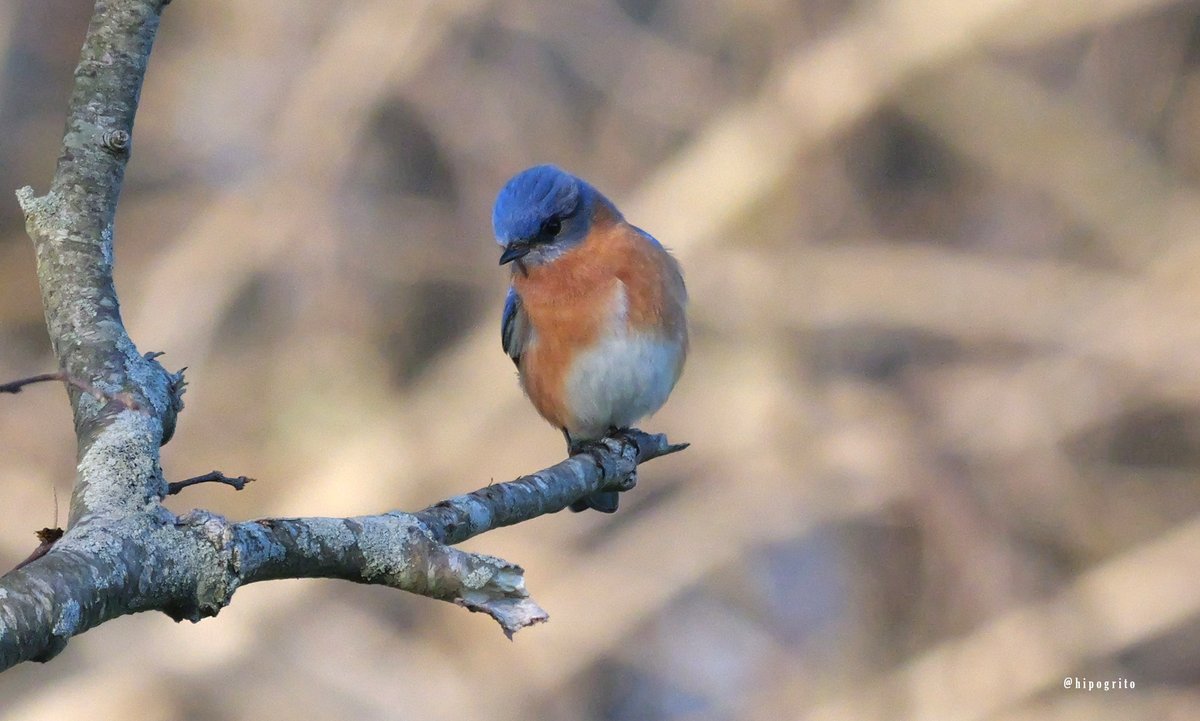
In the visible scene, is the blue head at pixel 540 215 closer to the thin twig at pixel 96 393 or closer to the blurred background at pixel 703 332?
the thin twig at pixel 96 393

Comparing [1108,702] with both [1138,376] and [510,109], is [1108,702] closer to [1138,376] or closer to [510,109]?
[1138,376]

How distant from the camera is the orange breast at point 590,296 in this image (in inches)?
153

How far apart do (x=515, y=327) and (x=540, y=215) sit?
63cm

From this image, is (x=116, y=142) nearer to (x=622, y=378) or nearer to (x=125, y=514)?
(x=125, y=514)

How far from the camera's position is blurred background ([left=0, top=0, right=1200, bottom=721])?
23.0 ft

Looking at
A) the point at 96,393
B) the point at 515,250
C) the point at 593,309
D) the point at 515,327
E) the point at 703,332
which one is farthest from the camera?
the point at 703,332

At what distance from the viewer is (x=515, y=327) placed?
4207 millimetres

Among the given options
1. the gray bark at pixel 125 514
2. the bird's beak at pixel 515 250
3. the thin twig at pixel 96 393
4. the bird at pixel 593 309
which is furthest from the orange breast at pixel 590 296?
the thin twig at pixel 96 393

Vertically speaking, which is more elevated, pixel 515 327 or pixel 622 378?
pixel 515 327

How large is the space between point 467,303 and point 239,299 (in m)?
1.41

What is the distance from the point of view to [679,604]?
759cm

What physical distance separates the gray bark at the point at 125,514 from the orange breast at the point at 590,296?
1.56 metres

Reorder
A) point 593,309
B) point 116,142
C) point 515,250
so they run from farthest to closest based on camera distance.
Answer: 1. point 593,309
2. point 515,250
3. point 116,142

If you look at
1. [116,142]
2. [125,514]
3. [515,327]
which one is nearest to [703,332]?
[515,327]
